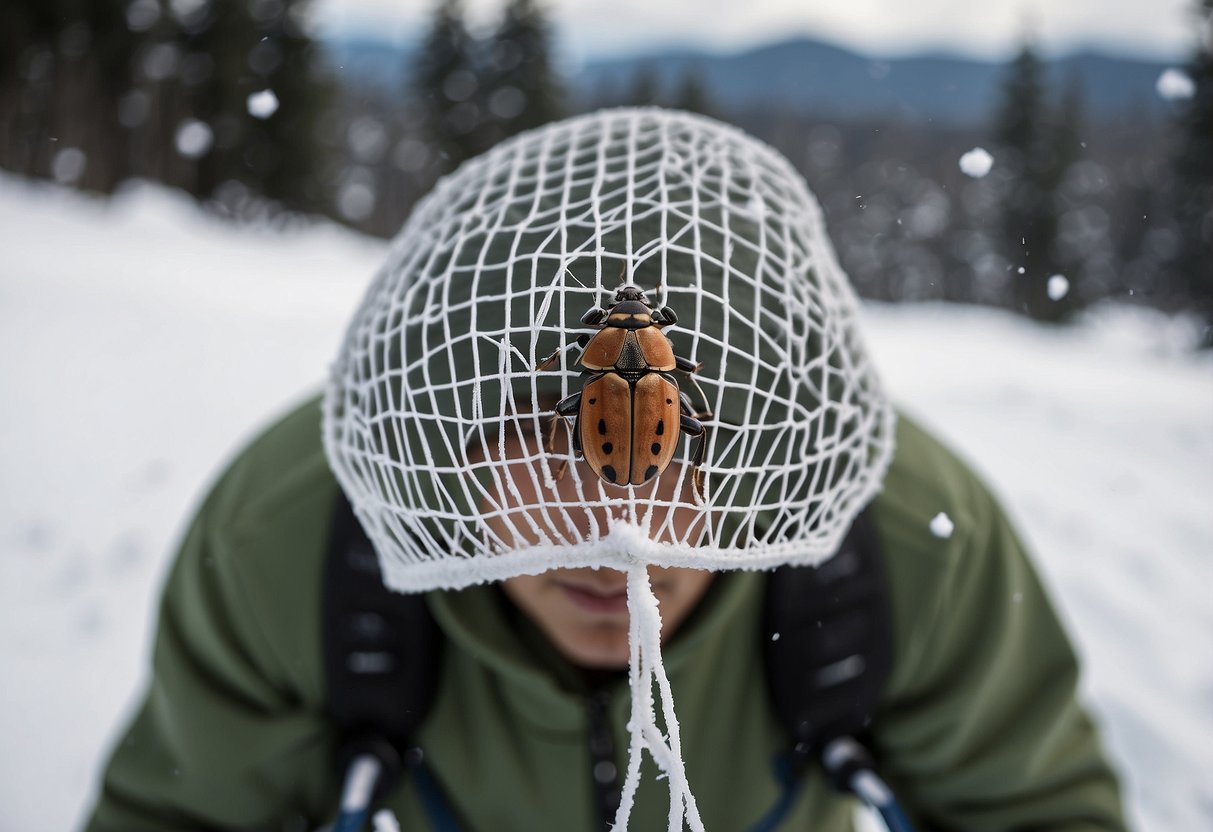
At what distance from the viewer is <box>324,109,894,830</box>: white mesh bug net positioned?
903 millimetres

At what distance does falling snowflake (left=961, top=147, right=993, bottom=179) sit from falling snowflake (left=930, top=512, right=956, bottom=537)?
0.63 metres

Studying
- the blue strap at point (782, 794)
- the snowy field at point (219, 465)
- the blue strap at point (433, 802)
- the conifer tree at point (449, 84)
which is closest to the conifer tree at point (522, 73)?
the conifer tree at point (449, 84)

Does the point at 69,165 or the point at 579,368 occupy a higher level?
the point at 579,368

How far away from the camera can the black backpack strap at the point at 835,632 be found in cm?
138

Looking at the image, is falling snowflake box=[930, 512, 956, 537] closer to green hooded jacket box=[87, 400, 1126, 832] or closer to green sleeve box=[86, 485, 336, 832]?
green hooded jacket box=[87, 400, 1126, 832]

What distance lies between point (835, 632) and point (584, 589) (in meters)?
0.52

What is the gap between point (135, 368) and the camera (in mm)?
4340

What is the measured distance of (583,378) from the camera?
2.69ft

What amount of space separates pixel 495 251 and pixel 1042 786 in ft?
4.57

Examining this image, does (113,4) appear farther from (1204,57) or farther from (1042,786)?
(1042,786)

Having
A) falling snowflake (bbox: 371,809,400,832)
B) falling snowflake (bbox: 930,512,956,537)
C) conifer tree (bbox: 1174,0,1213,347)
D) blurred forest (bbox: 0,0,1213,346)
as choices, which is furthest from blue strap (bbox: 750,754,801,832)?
conifer tree (bbox: 1174,0,1213,347)

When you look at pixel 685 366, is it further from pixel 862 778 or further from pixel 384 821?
pixel 384 821

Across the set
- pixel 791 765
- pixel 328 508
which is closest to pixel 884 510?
pixel 791 765

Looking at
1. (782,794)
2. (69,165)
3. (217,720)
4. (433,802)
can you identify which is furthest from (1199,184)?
(69,165)
